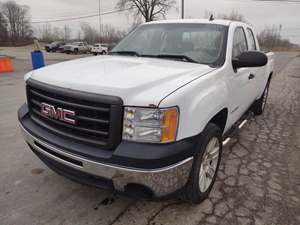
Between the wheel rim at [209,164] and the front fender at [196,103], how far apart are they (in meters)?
0.37

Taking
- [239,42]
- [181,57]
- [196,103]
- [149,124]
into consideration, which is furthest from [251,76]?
[149,124]

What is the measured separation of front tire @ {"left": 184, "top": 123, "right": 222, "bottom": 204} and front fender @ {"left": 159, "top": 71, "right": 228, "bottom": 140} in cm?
14

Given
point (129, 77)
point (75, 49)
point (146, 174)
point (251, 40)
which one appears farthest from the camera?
point (75, 49)

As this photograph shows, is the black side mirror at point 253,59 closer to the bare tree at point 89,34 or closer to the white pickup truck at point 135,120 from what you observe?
the white pickup truck at point 135,120

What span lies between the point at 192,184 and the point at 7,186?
206cm

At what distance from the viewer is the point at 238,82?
306cm

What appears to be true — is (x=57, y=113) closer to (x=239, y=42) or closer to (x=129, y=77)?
(x=129, y=77)

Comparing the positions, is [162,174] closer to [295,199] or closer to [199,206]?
[199,206]

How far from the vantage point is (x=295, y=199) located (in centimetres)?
266

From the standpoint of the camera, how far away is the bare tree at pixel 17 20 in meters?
73.6

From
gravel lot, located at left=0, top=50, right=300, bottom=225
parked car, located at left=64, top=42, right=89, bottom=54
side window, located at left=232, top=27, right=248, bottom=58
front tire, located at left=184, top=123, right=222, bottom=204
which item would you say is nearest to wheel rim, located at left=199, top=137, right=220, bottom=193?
front tire, located at left=184, top=123, right=222, bottom=204

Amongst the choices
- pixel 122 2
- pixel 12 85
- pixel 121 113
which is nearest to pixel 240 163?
pixel 121 113

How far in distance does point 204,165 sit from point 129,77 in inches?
44.9

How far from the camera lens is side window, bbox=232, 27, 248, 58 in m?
3.18
